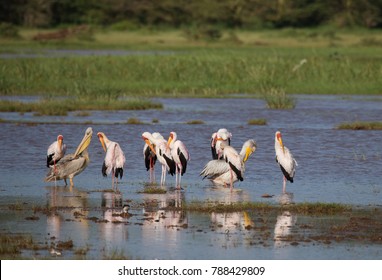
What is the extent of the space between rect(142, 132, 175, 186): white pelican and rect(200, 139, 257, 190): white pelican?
0.46 metres

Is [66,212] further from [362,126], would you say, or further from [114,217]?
[362,126]

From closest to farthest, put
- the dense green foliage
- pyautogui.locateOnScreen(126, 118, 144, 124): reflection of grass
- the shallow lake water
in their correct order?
the shallow lake water, pyautogui.locateOnScreen(126, 118, 144, 124): reflection of grass, the dense green foliage

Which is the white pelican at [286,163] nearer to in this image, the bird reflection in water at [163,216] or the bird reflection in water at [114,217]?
the bird reflection in water at [163,216]

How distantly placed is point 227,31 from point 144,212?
4492 centimetres

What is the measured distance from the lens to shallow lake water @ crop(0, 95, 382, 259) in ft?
36.6

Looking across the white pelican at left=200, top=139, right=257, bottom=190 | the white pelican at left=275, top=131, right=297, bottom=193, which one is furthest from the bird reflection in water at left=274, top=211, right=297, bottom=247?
the white pelican at left=200, top=139, right=257, bottom=190

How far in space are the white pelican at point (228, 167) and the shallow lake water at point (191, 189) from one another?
20 centimetres

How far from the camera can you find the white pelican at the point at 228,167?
1488cm

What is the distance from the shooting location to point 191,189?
15.1 meters

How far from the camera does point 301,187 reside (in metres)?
15.3

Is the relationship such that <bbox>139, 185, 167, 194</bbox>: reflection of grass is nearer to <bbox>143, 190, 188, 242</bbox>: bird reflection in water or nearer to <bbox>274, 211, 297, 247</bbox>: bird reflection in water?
<bbox>143, 190, 188, 242</bbox>: bird reflection in water

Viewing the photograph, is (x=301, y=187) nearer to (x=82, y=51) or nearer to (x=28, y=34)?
(x=82, y=51)

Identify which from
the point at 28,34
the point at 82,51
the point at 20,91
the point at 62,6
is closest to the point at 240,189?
the point at 20,91

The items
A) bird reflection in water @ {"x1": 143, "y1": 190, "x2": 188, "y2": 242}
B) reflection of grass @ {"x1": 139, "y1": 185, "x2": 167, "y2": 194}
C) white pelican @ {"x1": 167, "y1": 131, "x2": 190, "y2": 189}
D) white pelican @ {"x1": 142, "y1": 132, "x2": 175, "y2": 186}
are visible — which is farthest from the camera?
white pelican @ {"x1": 142, "y1": 132, "x2": 175, "y2": 186}
